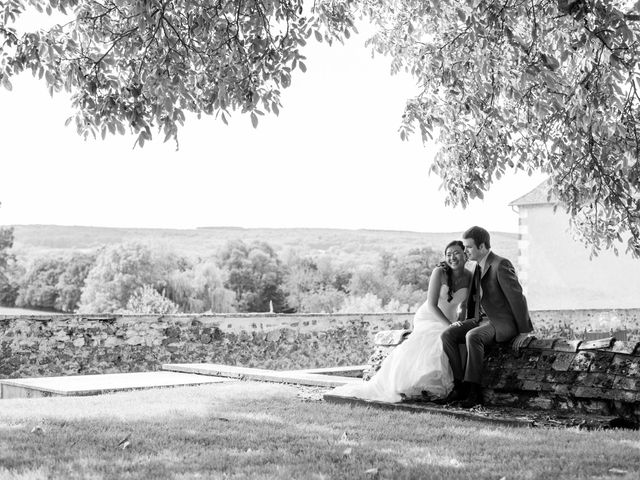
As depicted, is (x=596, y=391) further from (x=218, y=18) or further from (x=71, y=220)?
(x=71, y=220)

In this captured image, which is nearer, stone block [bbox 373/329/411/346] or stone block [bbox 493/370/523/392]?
stone block [bbox 493/370/523/392]

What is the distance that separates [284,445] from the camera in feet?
18.8

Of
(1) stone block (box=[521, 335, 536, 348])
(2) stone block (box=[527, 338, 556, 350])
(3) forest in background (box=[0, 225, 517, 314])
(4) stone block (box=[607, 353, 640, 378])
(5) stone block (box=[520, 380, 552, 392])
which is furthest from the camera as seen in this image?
(3) forest in background (box=[0, 225, 517, 314])

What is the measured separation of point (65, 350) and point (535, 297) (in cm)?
2116

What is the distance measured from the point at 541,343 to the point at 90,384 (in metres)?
5.53

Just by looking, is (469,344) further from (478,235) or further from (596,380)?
(596,380)

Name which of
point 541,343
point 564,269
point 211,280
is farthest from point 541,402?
point 211,280

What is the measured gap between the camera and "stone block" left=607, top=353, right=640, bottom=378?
23.2 ft

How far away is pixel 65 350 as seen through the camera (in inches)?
500

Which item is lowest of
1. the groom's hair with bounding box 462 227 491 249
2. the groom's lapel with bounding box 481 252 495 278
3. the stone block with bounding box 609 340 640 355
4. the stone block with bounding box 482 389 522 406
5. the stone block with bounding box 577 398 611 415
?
the stone block with bounding box 482 389 522 406

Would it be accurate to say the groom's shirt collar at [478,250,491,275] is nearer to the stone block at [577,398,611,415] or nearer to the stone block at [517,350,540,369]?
the stone block at [517,350,540,369]

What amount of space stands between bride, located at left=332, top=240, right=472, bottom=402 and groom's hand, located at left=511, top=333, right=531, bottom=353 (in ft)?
2.16

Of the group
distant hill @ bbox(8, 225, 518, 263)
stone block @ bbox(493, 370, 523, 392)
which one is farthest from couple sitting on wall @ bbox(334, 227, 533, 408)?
distant hill @ bbox(8, 225, 518, 263)

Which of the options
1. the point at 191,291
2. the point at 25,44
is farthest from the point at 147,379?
the point at 191,291
